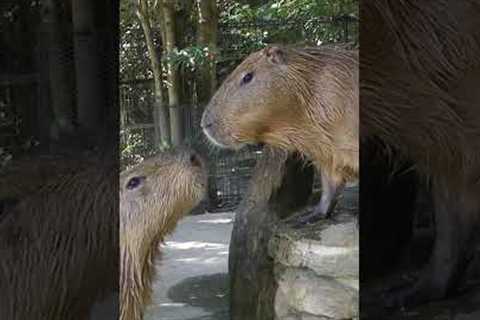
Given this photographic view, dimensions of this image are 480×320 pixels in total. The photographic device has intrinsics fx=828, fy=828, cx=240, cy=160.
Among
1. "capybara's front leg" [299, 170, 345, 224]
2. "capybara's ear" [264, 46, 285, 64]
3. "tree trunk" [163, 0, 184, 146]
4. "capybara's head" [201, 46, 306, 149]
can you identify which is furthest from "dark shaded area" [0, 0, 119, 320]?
"capybara's front leg" [299, 170, 345, 224]

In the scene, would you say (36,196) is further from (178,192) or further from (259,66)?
(259,66)

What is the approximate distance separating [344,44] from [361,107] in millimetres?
169

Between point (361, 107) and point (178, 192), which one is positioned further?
point (361, 107)

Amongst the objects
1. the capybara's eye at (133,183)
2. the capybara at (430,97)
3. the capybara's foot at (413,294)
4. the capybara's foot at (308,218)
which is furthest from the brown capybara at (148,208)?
the capybara's foot at (413,294)

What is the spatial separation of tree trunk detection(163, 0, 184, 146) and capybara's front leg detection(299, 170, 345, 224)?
0.34 metres

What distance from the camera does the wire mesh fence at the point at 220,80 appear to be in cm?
173

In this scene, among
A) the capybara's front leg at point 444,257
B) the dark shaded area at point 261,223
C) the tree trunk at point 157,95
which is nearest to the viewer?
the tree trunk at point 157,95

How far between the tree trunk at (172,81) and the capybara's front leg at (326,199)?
0.34 meters

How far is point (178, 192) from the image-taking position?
5.72 ft

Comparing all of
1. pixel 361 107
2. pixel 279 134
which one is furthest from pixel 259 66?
pixel 361 107

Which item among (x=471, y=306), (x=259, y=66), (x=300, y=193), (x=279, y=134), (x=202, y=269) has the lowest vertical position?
(x=471, y=306)

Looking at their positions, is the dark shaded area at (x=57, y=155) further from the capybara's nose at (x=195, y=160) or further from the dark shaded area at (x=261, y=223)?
the dark shaded area at (x=261, y=223)

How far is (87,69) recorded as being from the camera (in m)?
1.73

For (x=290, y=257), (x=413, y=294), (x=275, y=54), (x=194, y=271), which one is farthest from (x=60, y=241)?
(x=413, y=294)
